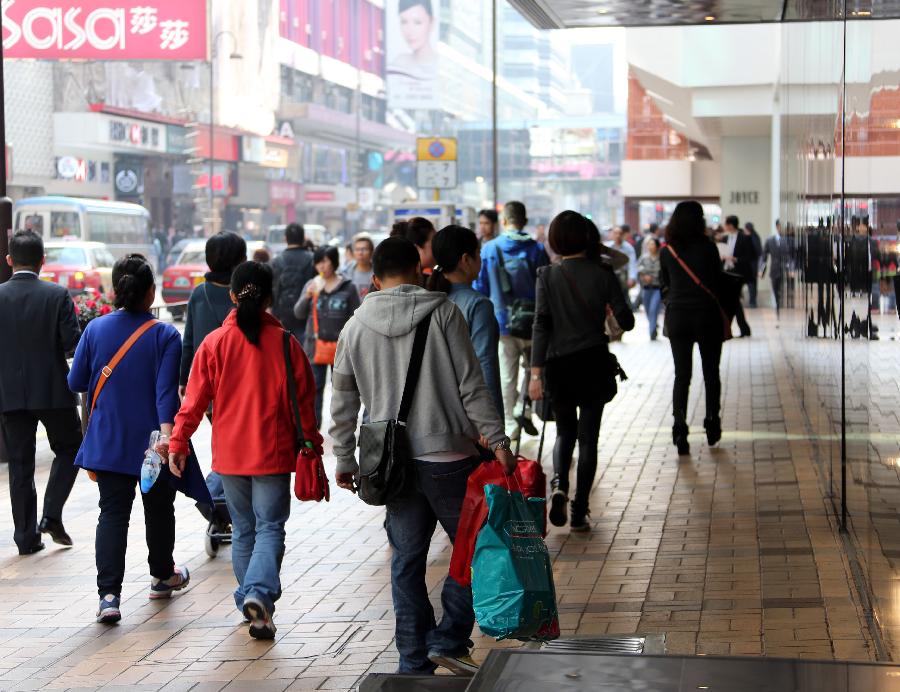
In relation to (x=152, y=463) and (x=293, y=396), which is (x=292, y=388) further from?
(x=152, y=463)

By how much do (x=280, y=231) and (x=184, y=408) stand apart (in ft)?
188

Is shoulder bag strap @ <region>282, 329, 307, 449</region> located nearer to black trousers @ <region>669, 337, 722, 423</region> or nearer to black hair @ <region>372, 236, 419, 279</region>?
black hair @ <region>372, 236, 419, 279</region>

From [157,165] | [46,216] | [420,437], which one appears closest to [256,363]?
[420,437]

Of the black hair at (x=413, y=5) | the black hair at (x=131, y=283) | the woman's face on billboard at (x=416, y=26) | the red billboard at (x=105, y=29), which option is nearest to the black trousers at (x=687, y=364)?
A: the black hair at (x=131, y=283)

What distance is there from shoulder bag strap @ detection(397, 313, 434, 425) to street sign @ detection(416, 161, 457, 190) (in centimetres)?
1711

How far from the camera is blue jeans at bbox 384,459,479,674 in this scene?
5023mm

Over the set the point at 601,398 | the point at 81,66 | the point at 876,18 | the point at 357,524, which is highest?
the point at 81,66

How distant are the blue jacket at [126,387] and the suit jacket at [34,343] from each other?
1.24 meters

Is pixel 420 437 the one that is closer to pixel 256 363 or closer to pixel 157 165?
pixel 256 363

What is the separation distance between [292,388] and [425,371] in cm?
107

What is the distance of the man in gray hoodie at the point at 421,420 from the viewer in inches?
197

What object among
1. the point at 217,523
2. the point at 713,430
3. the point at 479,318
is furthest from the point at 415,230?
the point at 713,430

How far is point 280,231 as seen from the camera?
62812 mm

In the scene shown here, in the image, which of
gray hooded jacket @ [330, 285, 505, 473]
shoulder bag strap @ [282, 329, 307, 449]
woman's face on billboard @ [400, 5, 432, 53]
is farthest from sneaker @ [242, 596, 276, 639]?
woman's face on billboard @ [400, 5, 432, 53]
